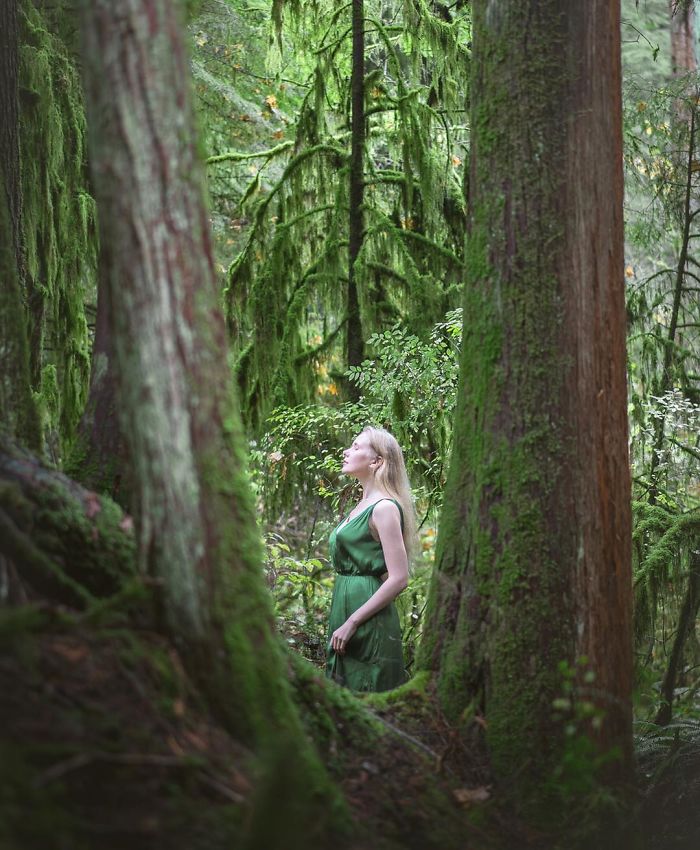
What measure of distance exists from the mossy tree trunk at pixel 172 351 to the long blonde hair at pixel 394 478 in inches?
103

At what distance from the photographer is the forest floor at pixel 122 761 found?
6.15ft

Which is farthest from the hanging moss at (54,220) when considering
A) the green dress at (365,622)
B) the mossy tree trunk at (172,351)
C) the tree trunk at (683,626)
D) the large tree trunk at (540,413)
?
the tree trunk at (683,626)

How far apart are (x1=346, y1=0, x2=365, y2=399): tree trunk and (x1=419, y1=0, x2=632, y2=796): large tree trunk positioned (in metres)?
4.01

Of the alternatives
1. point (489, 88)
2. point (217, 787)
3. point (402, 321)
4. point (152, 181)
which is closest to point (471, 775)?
point (217, 787)

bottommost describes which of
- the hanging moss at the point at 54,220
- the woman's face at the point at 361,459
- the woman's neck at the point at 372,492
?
the woman's neck at the point at 372,492

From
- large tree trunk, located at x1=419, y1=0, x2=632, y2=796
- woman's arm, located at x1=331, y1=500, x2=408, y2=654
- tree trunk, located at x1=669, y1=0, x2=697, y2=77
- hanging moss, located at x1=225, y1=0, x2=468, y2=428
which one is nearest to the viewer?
large tree trunk, located at x1=419, y1=0, x2=632, y2=796

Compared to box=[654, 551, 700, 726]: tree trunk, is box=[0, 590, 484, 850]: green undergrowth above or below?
above

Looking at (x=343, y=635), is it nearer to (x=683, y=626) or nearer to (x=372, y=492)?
(x=372, y=492)

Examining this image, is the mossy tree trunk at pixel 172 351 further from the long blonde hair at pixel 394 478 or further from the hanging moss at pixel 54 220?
the hanging moss at pixel 54 220

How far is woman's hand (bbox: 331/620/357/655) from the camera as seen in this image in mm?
4660

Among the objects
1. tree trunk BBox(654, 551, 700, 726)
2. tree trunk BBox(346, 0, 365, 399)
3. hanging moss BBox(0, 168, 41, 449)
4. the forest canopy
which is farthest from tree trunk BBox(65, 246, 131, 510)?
tree trunk BBox(346, 0, 365, 399)

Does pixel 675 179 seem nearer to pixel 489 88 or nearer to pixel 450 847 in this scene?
pixel 489 88

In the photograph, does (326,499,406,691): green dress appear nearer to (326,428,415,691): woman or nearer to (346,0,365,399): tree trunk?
(326,428,415,691): woman

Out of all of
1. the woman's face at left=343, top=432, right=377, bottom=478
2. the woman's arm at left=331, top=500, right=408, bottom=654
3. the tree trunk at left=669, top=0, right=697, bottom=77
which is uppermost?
the tree trunk at left=669, top=0, right=697, bottom=77
